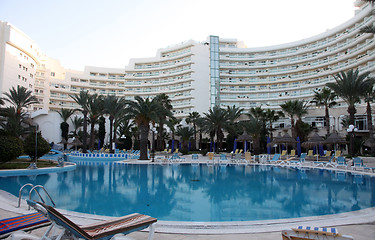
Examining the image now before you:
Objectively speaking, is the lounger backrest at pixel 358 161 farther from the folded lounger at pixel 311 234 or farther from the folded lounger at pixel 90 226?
the folded lounger at pixel 90 226

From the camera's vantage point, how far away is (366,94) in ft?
84.6

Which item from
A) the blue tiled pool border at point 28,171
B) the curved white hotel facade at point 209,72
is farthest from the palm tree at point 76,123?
the blue tiled pool border at point 28,171

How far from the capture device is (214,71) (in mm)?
55750

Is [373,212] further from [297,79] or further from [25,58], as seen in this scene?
[25,58]

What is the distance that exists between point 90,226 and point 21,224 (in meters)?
0.95

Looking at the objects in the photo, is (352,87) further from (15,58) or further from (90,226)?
(15,58)

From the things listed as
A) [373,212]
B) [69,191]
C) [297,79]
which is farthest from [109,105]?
[297,79]

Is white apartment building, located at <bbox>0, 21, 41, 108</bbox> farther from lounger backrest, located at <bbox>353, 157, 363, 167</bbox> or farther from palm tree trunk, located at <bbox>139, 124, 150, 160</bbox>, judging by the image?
lounger backrest, located at <bbox>353, 157, 363, 167</bbox>

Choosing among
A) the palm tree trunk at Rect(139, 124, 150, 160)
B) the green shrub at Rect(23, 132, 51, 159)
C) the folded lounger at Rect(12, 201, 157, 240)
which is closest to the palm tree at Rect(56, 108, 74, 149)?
the palm tree trunk at Rect(139, 124, 150, 160)

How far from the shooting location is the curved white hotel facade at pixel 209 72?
44.8 metres

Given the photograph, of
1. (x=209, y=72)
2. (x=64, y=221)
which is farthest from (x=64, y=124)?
(x=64, y=221)

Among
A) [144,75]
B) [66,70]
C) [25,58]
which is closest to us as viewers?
[25,58]

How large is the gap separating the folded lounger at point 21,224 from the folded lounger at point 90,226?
0.34ft

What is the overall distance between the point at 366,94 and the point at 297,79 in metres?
26.4
